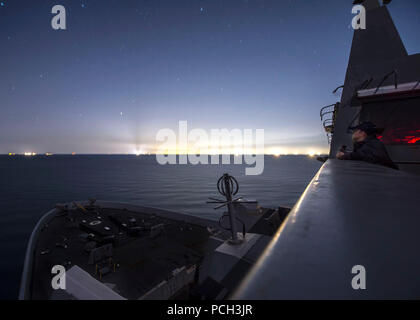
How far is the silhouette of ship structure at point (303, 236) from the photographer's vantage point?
0.67 meters

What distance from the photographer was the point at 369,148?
5359 millimetres

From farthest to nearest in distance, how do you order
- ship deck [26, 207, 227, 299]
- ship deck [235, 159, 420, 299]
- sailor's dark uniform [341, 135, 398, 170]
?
ship deck [26, 207, 227, 299], sailor's dark uniform [341, 135, 398, 170], ship deck [235, 159, 420, 299]

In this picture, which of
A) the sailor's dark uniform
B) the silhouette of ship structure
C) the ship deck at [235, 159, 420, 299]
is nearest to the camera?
the ship deck at [235, 159, 420, 299]

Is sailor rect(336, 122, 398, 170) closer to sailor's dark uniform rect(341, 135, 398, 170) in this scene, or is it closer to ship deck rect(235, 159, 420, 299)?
sailor's dark uniform rect(341, 135, 398, 170)

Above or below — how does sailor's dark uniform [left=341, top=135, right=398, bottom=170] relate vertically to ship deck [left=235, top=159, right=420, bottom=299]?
above

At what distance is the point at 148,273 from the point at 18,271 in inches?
606

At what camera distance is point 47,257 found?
36.7 ft

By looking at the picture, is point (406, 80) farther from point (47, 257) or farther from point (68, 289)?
point (47, 257)

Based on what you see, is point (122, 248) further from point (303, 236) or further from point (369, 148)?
point (369, 148)

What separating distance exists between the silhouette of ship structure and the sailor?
78 centimetres

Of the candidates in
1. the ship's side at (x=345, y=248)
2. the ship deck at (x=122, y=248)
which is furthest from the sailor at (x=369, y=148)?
the ship deck at (x=122, y=248)

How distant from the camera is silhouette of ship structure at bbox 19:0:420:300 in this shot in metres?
0.67

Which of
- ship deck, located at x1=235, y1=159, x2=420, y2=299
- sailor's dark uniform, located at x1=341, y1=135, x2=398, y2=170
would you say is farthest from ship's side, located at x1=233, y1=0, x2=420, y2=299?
sailor's dark uniform, located at x1=341, y1=135, x2=398, y2=170

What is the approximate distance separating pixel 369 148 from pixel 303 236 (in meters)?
6.36
